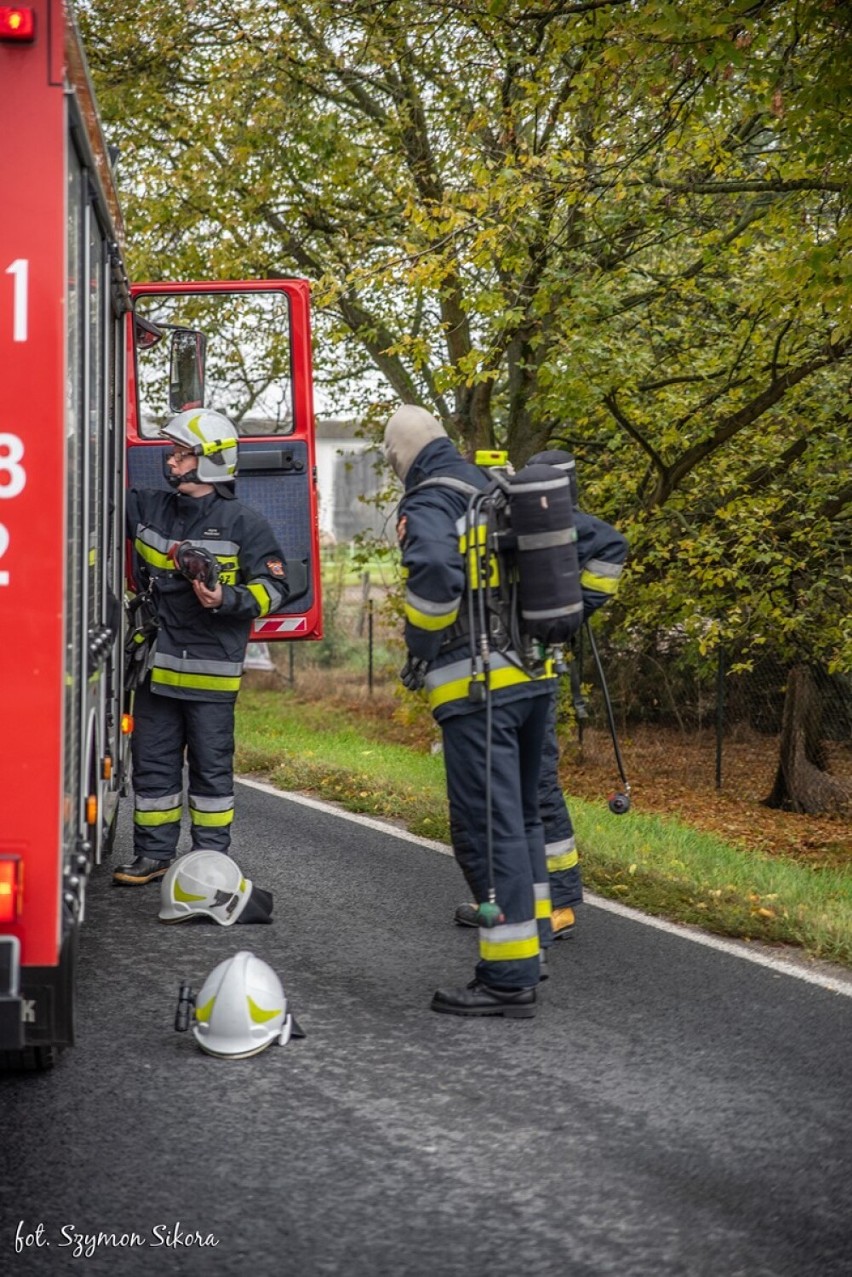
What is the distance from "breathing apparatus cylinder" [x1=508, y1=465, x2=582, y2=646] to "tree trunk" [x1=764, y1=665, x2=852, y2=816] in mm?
9431

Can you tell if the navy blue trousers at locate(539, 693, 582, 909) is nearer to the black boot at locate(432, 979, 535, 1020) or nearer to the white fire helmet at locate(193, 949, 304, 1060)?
the black boot at locate(432, 979, 535, 1020)

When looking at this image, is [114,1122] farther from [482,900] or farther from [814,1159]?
[814,1159]

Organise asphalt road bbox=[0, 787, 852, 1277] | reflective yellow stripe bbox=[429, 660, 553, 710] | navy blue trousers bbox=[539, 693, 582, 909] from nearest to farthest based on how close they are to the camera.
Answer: asphalt road bbox=[0, 787, 852, 1277], reflective yellow stripe bbox=[429, 660, 553, 710], navy blue trousers bbox=[539, 693, 582, 909]

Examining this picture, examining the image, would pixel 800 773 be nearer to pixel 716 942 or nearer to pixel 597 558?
pixel 716 942

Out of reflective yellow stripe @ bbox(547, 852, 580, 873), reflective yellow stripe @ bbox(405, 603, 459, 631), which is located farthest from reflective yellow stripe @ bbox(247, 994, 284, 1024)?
reflective yellow stripe @ bbox(547, 852, 580, 873)

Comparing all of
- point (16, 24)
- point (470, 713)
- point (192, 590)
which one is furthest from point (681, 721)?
point (16, 24)

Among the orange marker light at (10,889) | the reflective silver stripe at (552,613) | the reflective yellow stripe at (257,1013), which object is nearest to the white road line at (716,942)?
the reflective silver stripe at (552,613)

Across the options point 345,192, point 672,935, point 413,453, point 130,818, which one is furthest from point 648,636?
point 413,453

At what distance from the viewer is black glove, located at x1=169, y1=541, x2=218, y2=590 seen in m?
6.19

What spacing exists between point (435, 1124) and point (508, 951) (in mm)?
1045

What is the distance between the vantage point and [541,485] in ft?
16.5

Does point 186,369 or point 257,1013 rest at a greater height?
point 186,369

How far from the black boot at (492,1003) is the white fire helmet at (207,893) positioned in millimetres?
1300

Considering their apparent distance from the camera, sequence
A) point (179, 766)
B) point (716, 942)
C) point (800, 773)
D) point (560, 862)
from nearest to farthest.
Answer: point (716, 942), point (560, 862), point (179, 766), point (800, 773)
